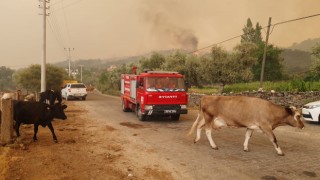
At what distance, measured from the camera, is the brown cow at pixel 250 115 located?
10242 millimetres

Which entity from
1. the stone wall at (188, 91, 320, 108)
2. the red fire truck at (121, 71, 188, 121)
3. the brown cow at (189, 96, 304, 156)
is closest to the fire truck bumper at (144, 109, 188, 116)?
the red fire truck at (121, 71, 188, 121)

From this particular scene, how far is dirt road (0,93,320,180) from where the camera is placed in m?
8.02

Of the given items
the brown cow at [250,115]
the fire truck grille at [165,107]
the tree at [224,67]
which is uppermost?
the tree at [224,67]

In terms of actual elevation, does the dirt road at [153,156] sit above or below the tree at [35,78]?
below

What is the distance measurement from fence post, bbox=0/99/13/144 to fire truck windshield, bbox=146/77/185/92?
751 cm

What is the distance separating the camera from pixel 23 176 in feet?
25.4

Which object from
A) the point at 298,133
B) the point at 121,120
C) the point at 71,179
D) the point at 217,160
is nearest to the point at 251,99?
the point at 217,160

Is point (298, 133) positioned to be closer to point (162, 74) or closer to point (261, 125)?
point (261, 125)

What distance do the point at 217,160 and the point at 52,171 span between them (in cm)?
450

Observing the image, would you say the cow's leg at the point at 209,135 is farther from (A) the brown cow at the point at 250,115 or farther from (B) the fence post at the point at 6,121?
(B) the fence post at the point at 6,121

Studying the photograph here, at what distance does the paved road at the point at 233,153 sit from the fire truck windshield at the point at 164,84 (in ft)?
8.11

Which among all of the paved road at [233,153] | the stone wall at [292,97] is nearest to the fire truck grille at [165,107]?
the paved road at [233,153]

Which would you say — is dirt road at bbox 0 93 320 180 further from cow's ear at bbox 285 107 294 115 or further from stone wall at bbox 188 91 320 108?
stone wall at bbox 188 91 320 108

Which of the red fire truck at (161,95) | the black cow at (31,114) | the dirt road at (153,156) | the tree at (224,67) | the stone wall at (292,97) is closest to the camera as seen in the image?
the dirt road at (153,156)
